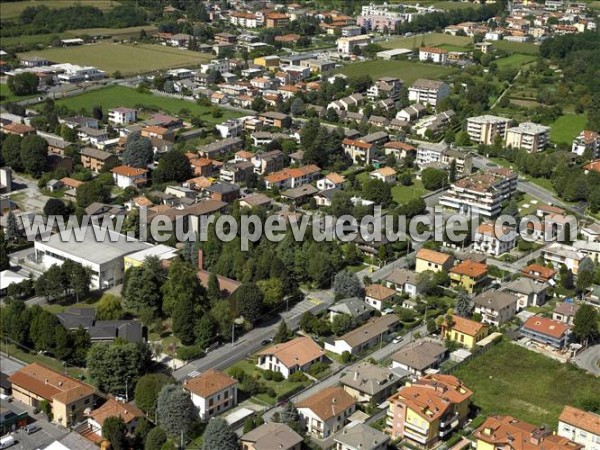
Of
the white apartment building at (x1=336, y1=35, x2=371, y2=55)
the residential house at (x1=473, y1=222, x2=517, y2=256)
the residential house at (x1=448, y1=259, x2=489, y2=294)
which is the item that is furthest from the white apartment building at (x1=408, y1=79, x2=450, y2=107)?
the residential house at (x1=448, y1=259, x2=489, y2=294)

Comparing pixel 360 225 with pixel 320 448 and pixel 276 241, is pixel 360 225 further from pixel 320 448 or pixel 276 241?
pixel 320 448

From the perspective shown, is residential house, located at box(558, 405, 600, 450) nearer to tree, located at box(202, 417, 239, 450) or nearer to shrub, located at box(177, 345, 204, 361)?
tree, located at box(202, 417, 239, 450)

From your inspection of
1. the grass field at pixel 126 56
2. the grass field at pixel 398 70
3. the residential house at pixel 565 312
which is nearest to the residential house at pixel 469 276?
the residential house at pixel 565 312

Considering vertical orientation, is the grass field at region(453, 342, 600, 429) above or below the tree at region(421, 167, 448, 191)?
below

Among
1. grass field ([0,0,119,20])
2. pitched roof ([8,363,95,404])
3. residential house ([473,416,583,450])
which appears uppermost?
grass field ([0,0,119,20])

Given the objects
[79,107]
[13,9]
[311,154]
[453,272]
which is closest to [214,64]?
[79,107]

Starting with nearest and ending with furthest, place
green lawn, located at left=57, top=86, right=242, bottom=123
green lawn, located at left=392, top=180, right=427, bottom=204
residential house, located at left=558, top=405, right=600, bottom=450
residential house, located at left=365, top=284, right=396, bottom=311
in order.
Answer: residential house, located at left=558, top=405, right=600, bottom=450 < residential house, located at left=365, top=284, right=396, bottom=311 < green lawn, located at left=392, top=180, right=427, bottom=204 < green lawn, located at left=57, top=86, right=242, bottom=123

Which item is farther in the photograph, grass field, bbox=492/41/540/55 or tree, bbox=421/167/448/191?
grass field, bbox=492/41/540/55
